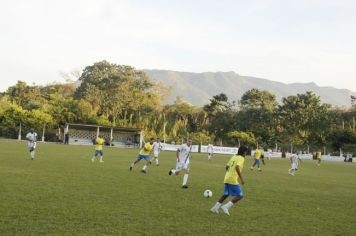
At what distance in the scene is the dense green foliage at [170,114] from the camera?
74.8 meters

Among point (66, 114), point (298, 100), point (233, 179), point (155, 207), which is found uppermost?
point (298, 100)

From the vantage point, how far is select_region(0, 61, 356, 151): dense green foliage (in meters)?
74.8

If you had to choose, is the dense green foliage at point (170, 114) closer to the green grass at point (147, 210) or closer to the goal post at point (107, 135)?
the goal post at point (107, 135)

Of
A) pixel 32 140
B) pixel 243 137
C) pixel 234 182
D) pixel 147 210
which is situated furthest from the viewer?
pixel 243 137

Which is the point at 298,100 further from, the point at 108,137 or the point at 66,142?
the point at 66,142

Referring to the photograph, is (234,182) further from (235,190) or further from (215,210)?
(215,210)

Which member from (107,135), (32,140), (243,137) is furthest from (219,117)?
(32,140)

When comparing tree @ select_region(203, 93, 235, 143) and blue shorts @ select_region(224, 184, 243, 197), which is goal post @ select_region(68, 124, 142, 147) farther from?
blue shorts @ select_region(224, 184, 243, 197)

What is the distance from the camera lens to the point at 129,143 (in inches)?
2741

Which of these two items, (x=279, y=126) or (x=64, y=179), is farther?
(x=279, y=126)

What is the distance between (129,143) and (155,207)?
5915cm

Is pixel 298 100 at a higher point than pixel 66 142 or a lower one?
higher

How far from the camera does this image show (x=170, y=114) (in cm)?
9006

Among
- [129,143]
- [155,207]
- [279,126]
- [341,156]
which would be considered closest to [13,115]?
[129,143]
